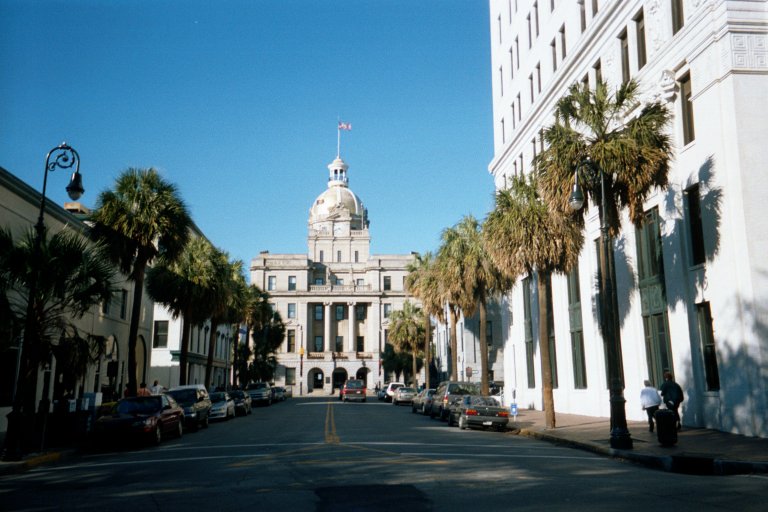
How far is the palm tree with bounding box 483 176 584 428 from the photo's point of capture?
22.9 metres

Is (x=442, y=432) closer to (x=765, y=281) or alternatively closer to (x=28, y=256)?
(x=765, y=281)

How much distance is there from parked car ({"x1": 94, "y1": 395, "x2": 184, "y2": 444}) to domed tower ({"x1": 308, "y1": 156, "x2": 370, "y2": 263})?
83252 mm

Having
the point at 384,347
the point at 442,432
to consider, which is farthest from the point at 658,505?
the point at 384,347

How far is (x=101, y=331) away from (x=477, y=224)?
2014 centimetres

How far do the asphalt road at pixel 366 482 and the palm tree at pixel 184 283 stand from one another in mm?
17253

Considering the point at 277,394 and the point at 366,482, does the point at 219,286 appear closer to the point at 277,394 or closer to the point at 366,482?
the point at 366,482

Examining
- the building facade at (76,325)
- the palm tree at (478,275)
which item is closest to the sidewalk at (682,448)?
the palm tree at (478,275)

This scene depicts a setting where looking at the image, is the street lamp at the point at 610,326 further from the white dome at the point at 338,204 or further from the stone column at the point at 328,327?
the white dome at the point at 338,204

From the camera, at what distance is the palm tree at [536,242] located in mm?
22906

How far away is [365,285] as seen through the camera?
98750 mm

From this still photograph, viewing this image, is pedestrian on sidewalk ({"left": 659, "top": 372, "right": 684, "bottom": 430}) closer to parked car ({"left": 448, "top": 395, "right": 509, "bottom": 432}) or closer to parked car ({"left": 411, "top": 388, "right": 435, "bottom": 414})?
parked car ({"left": 448, "top": 395, "right": 509, "bottom": 432})

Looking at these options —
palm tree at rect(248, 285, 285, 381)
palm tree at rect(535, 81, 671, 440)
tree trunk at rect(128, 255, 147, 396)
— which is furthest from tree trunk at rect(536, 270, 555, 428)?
palm tree at rect(248, 285, 285, 381)

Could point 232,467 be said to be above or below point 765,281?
below

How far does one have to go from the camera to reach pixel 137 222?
25.9 metres
